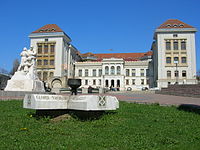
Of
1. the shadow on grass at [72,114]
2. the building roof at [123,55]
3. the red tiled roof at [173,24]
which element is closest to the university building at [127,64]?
the red tiled roof at [173,24]

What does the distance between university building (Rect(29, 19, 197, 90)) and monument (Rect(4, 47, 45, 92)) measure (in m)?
29.2

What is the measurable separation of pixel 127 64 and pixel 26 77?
64.2 metres

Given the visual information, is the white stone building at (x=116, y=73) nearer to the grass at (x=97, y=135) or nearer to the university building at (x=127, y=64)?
the university building at (x=127, y=64)

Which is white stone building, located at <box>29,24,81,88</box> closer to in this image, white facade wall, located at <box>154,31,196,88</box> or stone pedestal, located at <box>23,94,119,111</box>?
white facade wall, located at <box>154,31,196,88</box>

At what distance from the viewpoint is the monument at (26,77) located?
59.4 ft

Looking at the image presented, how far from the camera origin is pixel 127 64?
80375 mm

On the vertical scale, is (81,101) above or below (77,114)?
above

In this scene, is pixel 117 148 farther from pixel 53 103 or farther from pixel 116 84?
pixel 116 84

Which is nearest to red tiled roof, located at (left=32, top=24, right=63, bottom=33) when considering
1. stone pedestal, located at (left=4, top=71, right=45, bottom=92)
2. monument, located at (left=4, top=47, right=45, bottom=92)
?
monument, located at (left=4, top=47, right=45, bottom=92)

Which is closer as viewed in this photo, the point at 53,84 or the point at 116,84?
the point at 53,84

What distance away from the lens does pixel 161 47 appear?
2473 inches

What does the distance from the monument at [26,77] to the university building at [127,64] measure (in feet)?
95.7

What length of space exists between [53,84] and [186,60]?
38.9 metres

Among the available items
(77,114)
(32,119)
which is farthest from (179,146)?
(32,119)
